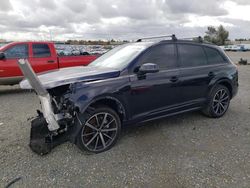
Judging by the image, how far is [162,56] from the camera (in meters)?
4.05

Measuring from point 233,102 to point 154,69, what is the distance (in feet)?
12.7

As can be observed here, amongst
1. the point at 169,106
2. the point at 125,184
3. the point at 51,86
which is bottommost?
the point at 125,184

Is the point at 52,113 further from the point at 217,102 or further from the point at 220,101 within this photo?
the point at 220,101

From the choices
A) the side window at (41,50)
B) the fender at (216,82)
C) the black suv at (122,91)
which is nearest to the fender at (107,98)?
the black suv at (122,91)

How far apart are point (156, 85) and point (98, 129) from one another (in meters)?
1.30

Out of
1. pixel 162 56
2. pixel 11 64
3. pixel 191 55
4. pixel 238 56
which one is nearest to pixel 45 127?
pixel 162 56

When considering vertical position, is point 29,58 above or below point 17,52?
below

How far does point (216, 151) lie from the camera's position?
3480 millimetres

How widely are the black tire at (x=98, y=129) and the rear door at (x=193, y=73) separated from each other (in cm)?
160

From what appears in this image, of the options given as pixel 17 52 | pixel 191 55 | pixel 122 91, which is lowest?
pixel 122 91

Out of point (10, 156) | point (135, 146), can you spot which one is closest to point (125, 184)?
point (135, 146)

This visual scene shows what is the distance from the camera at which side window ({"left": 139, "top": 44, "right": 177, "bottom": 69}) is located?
3.87 meters

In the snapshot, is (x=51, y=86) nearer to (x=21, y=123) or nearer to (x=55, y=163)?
(x=55, y=163)

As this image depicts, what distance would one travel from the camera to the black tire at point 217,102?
4.75m
